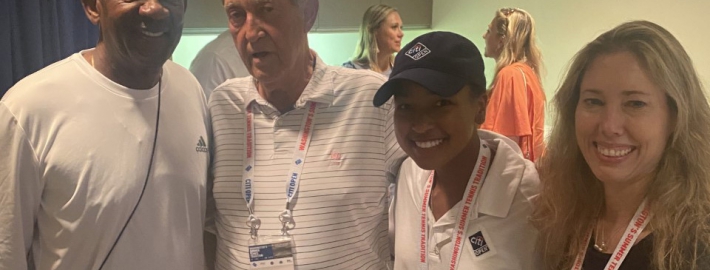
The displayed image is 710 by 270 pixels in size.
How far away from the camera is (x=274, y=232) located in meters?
1.46

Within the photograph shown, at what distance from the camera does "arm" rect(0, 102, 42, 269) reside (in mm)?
1198

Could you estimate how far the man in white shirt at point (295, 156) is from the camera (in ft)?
4.80

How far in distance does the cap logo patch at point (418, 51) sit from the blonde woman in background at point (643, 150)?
1.10 feet

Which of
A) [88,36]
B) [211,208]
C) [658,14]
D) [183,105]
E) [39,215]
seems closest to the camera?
[39,215]

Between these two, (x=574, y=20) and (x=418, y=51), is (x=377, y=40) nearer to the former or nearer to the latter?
(x=574, y=20)

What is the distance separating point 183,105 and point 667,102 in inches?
44.9

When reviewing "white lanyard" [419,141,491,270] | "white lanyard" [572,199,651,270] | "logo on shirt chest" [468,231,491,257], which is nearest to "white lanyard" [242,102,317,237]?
"white lanyard" [419,141,491,270]

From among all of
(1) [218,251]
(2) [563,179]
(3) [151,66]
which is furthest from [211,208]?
(2) [563,179]

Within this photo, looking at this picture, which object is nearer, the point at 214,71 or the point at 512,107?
the point at 214,71

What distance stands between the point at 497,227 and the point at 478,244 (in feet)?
0.19

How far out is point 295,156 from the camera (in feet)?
4.91

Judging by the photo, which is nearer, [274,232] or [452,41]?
[452,41]

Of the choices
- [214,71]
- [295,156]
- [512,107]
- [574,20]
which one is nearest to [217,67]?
[214,71]

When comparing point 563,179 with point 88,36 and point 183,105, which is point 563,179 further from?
point 88,36
